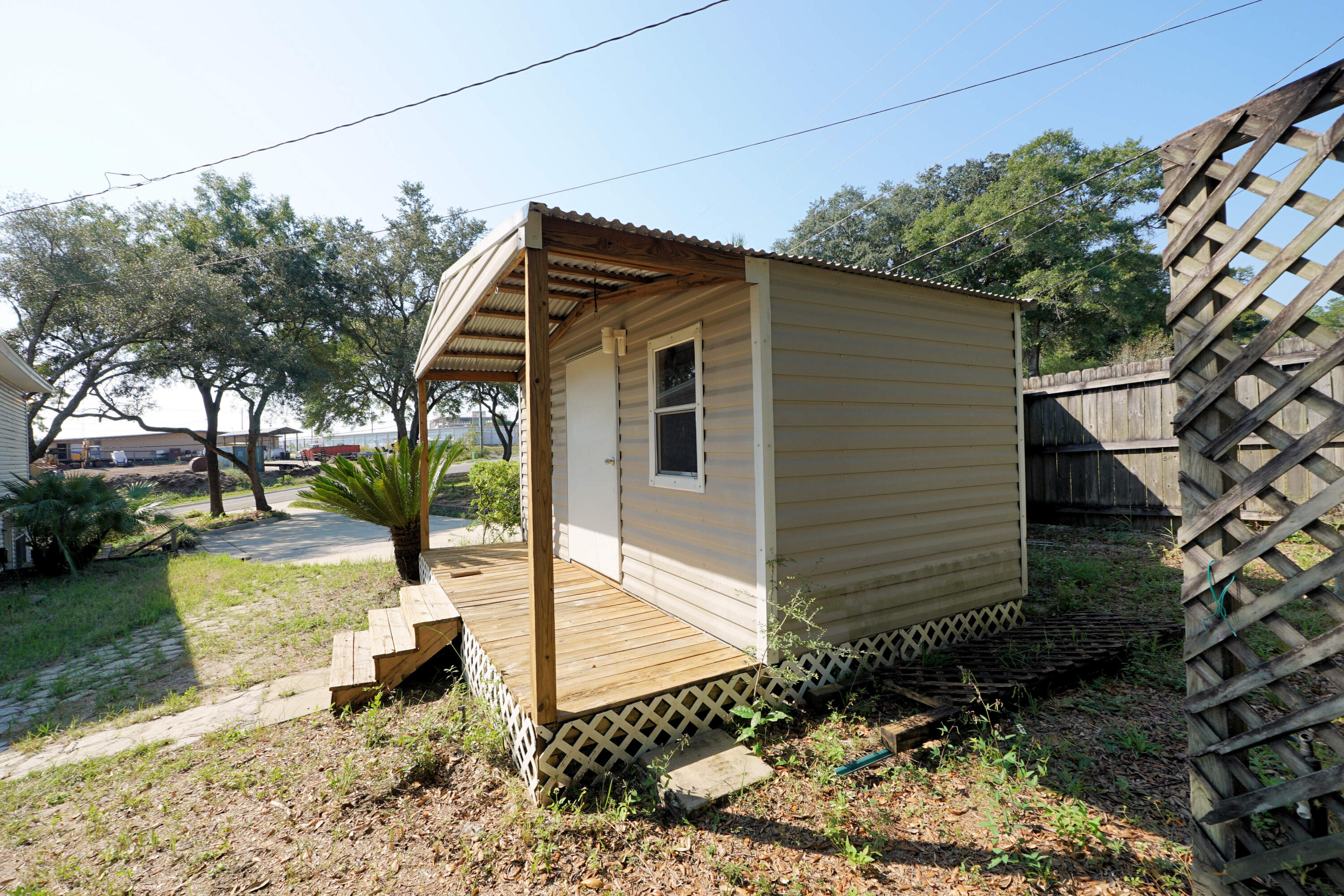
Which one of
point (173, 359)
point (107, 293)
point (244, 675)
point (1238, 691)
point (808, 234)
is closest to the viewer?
point (1238, 691)

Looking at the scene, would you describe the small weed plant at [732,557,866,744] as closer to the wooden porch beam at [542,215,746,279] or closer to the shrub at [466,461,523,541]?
the wooden porch beam at [542,215,746,279]

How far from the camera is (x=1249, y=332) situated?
63.3ft

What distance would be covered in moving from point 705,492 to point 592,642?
121 cm

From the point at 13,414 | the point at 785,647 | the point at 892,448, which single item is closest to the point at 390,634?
the point at 785,647

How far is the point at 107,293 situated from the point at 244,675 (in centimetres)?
1288

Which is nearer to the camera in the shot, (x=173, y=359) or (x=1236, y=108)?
(x=1236, y=108)

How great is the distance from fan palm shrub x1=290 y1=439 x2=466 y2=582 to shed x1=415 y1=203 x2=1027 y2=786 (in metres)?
2.35

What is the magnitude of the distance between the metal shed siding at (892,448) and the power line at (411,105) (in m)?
3.13

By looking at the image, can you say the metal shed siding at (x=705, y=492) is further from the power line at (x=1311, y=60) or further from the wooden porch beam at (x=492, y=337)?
the power line at (x=1311, y=60)

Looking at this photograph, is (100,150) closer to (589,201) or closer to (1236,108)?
(589,201)

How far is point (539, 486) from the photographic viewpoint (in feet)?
7.93

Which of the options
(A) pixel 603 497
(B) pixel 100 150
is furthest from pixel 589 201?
(A) pixel 603 497

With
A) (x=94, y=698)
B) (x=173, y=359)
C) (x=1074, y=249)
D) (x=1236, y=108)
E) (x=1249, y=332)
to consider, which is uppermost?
(x=1074, y=249)

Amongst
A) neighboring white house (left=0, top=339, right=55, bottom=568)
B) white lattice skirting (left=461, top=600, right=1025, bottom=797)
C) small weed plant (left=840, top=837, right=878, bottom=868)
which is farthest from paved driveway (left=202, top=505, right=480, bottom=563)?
small weed plant (left=840, top=837, right=878, bottom=868)
